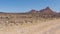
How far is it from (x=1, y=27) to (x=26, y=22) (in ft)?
8.06

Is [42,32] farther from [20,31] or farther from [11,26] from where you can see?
[11,26]

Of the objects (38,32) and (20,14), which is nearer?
(38,32)

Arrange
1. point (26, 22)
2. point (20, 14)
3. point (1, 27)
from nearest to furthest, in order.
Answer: point (1, 27), point (26, 22), point (20, 14)

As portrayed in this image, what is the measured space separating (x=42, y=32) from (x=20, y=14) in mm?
5748

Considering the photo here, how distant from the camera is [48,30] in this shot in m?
9.33

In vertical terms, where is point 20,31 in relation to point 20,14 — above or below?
below

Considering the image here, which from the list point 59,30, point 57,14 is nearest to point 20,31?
point 59,30

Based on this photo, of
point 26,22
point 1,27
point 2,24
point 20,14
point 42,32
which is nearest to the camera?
point 42,32

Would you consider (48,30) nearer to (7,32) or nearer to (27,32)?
(27,32)

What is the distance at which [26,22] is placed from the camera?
11.8m

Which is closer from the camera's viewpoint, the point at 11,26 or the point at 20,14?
the point at 11,26

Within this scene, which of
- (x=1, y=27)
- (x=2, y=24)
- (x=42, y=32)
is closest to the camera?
(x=42, y=32)

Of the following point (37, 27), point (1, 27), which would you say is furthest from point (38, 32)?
point (1, 27)

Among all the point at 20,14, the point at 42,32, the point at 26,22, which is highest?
the point at 20,14
